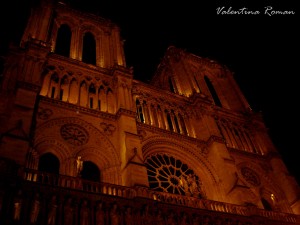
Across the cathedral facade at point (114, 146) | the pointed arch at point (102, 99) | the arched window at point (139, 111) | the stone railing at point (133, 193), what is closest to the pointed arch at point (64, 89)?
the cathedral facade at point (114, 146)

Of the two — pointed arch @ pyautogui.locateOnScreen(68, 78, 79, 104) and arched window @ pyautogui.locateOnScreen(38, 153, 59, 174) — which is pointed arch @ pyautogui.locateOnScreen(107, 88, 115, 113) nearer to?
pointed arch @ pyautogui.locateOnScreen(68, 78, 79, 104)

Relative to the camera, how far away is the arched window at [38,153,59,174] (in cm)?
1412

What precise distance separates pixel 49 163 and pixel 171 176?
237 inches

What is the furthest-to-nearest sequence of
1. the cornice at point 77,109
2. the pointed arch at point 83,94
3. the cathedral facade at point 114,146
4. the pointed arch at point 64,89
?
the pointed arch at point 83,94
the pointed arch at point 64,89
the cornice at point 77,109
the cathedral facade at point 114,146

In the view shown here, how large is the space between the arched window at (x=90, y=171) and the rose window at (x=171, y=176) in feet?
8.85

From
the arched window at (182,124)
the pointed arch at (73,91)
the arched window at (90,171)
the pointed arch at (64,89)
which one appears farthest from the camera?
the arched window at (182,124)

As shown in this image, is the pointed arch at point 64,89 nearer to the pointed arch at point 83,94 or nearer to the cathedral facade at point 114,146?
the cathedral facade at point 114,146

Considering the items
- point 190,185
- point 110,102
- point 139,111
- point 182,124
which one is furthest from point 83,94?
point 190,185

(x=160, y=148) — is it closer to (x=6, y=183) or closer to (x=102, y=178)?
(x=102, y=178)

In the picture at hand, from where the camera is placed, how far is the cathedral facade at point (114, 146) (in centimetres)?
1201

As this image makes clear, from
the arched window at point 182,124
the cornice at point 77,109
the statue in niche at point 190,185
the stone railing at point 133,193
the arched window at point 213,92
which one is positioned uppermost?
the arched window at point 213,92

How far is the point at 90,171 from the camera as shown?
49.3ft

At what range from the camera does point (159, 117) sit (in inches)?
782

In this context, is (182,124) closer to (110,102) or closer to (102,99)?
(110,102)
